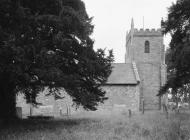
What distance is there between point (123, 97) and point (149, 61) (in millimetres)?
7867

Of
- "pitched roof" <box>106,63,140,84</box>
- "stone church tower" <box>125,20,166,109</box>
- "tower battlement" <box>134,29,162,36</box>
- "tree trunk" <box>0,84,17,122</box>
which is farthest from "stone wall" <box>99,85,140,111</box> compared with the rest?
"tree trunk" <box>0,84,17,122</box>

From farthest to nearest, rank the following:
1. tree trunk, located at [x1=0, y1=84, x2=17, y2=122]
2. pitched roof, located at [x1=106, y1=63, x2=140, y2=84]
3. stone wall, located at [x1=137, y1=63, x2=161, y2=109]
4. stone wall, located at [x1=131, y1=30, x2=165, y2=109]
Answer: stone wall, located at [x1=131, y1=30, x2=165, y2=109], stone wall, located at [x1=137, y1=63, x2=161, y2=109], pitched roof, located at [x1=106, y1=63, x2=140, y2=84], tree trunk, located at [x1=0, y1=84, x2=17, y2=122]

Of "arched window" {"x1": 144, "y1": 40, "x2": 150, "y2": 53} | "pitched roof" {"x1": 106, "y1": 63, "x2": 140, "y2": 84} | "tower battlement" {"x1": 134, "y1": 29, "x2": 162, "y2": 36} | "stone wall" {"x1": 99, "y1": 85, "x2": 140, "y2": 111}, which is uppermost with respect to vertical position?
"tower battlement" {"x1": 134, "y1": 29, "x2": 162, "y2": 36}

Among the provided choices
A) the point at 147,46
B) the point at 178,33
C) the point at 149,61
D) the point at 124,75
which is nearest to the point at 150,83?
the point at 149,61

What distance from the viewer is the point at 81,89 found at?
18.2m

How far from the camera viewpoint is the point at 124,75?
42.3m

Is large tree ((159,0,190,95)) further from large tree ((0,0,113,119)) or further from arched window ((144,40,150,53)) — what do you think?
arched window ((144,40,150,53))

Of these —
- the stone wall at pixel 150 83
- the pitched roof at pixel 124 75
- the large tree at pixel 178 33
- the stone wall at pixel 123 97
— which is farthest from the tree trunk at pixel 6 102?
the stone wall at pixel 150 83

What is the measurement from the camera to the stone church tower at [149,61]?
148 feet

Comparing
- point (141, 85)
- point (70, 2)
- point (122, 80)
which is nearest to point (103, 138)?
point (70, 2)

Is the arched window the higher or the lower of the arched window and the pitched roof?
the higher

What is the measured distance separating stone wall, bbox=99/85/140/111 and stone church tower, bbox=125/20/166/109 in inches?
163

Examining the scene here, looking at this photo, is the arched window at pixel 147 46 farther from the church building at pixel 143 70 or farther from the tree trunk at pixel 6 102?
the tree trunk at pixel 6 102

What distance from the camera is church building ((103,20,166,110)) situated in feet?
135
